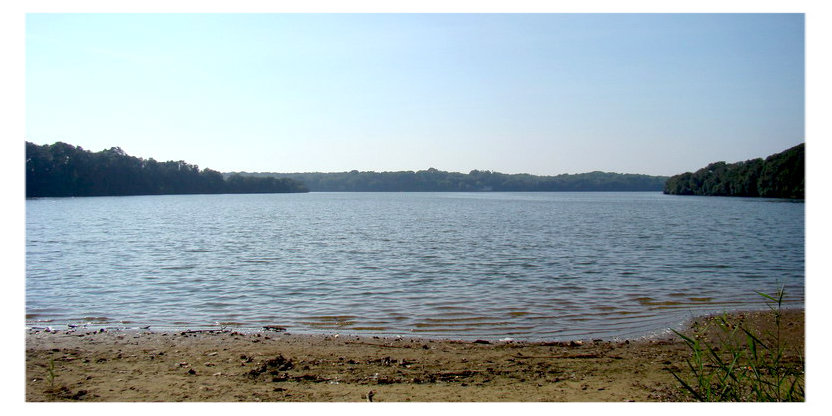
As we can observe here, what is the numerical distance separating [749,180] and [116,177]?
4380 inches

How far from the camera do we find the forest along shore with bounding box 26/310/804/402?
248 inches

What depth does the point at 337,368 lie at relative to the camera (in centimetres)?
743

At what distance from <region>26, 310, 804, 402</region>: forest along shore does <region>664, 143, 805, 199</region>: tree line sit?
56605 millimetres

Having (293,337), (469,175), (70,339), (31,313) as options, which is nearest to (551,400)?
(293,337)

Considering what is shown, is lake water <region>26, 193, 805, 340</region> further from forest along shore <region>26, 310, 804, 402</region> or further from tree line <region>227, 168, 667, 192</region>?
tree line <region>227, 168, 667, 192</region>

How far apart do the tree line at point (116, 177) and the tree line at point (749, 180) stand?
79867mm

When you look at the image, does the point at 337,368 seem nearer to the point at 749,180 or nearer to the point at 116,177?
the point at 749,180

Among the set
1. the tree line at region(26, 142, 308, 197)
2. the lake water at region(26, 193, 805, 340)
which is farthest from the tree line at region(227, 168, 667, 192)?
the lake water at region(26, 193, 805, 340)

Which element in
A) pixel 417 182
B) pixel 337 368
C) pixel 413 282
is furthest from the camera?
pixel 417 182

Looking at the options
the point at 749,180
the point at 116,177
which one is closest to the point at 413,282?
the point at 749,180

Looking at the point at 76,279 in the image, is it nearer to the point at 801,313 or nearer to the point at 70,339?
the point at 70,339

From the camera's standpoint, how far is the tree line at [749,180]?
6950 centimetres

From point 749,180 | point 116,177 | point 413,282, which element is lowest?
point 413,282

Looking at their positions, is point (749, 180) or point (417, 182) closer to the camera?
point (749, 180)
